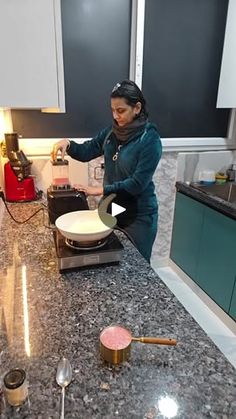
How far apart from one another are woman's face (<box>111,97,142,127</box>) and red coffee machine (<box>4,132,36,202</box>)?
0.61 m

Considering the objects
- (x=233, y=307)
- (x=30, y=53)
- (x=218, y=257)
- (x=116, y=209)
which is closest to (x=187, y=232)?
(x=218, y=257)

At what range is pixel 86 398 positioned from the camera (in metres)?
0.58

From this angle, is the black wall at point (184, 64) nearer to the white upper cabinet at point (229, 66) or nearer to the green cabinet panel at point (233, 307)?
the white upper cabinet at point (229, 66)

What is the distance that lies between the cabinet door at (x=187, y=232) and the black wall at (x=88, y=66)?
86cm

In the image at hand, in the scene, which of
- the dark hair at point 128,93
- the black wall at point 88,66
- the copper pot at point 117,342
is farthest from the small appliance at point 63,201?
the copper pot at point 117,342

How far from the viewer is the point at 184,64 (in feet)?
6.81

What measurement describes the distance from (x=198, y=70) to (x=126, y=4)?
662 millimetres

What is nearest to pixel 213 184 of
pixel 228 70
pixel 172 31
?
pixel 228 70

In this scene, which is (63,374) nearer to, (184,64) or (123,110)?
(123,110)

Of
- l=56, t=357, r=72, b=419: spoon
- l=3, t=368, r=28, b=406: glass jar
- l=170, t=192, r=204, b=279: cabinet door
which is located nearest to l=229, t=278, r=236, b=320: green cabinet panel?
l=170, t=192, r=204, b=279: cabinet door

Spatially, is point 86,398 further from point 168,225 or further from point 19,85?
point 168,225

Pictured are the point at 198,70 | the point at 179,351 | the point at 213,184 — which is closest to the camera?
the point at 179,351

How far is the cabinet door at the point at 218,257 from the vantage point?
1817 mm

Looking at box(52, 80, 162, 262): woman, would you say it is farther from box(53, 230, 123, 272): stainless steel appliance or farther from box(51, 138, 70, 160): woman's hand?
box(53, 230, 123, 272): stainless steel appliance
